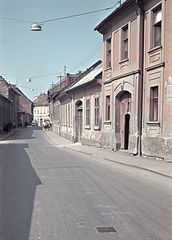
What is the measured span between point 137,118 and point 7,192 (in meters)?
9.25

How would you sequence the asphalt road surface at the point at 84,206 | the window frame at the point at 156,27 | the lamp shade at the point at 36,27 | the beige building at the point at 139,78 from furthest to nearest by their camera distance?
the lamp shade at the point at 36,27 < the window frame at the point at 156,27 < the beige building at the point at 139,78 < the asphalt road surface at the point at 84,206

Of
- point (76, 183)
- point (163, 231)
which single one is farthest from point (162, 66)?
point (163, 231)

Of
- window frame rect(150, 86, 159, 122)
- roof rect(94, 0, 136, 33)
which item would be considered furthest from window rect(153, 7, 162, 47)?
window frame rect(150, 86, 159, 122)

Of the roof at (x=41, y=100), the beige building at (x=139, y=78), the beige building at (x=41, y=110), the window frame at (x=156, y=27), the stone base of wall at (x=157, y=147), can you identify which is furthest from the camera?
the roof at (x=41, y=100)

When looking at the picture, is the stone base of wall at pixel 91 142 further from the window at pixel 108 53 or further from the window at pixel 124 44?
the window at pixel 124 44

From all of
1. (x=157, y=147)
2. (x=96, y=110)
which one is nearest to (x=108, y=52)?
(x=96, y=110)

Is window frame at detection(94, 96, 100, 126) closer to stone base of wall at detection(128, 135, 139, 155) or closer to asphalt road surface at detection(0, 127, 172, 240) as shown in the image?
stone base of wall at detection(128, 135, 139, 155)

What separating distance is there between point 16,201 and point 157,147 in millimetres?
8574

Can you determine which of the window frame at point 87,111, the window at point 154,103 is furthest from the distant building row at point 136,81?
the window frame at point 87,111

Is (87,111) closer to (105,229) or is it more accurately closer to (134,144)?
(134,144)

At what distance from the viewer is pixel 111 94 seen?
1878 centimetres

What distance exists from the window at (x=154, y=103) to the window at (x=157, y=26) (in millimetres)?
2157

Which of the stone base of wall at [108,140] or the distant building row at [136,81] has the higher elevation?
the distant building row at [136,81]

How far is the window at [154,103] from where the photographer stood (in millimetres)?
14251
